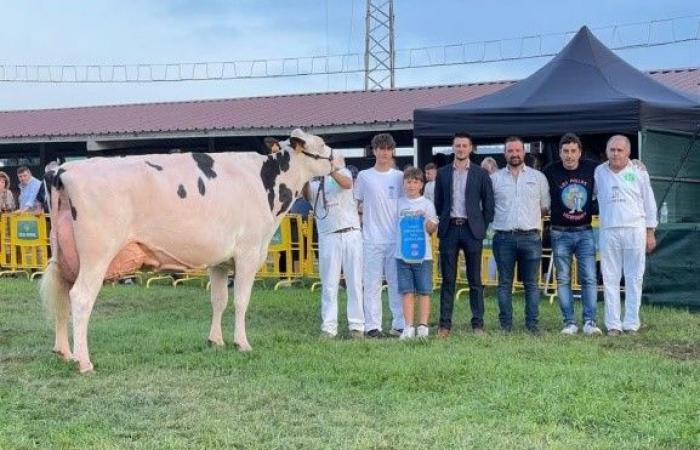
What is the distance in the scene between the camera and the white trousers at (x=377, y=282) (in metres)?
9.29

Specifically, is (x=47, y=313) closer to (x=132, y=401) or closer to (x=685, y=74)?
(x=132, y=401)

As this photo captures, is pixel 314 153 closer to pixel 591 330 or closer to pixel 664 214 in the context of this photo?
pixel 591 330

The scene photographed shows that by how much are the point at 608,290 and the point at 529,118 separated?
345 centimetres

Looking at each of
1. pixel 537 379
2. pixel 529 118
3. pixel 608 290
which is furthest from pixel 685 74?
pixel 537 379

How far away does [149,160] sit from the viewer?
7.75 meters

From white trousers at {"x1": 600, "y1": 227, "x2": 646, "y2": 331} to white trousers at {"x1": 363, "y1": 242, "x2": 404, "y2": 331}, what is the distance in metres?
2.10

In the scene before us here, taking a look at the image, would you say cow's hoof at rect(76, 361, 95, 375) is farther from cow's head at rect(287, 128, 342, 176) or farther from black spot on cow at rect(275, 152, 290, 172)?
cow's head at rect(287, 128, 342, 176)

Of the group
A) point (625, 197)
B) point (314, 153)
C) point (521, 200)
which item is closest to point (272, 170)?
point (314, 153)

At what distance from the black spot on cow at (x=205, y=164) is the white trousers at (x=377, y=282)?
1.98 meters

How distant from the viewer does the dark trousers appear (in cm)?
895

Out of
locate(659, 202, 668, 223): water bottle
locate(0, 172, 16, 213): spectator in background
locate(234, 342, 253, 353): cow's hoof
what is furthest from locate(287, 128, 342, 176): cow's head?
locate(0, 172, 16, 213): spectator in background

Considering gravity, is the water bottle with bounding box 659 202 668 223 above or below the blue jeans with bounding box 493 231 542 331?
above

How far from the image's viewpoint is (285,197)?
8.72 m

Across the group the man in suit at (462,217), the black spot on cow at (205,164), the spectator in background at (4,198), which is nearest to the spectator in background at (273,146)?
the black spot on cow at (205,164)
